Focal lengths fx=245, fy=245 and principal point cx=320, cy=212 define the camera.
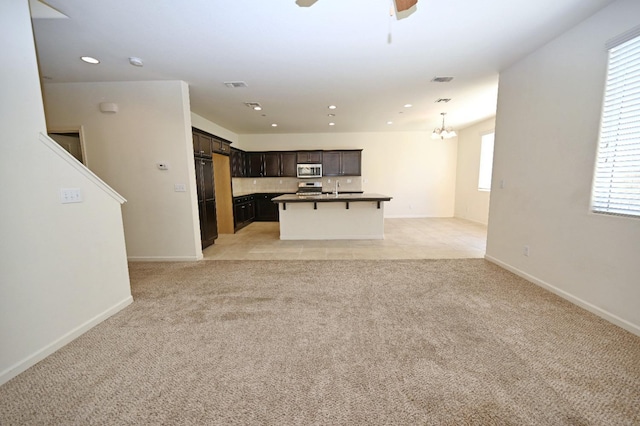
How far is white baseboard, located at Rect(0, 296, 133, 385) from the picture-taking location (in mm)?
1586

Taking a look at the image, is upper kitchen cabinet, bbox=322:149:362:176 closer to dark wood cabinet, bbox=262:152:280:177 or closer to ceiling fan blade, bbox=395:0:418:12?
dark wood cabinet, bbox=262:152:280:177

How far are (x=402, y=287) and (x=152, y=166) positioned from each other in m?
3.90

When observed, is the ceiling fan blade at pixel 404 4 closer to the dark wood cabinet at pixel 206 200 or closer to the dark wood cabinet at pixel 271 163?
the dark wood cabinet at pixel 206 200

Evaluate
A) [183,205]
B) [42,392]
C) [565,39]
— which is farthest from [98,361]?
[565,39]

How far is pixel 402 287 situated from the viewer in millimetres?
2807

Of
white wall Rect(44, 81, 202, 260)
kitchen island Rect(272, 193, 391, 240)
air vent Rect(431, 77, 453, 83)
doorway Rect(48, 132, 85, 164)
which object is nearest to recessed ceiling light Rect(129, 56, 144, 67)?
white wall Rect(44, 81, 202, 260)

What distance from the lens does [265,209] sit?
738 cm

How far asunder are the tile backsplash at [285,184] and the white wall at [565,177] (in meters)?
4.39

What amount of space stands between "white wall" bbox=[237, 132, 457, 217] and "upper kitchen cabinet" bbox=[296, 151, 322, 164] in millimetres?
386

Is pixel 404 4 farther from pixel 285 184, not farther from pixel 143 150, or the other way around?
pixel 285 184

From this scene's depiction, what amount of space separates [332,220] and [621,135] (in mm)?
3832

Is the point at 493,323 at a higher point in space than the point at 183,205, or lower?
lower

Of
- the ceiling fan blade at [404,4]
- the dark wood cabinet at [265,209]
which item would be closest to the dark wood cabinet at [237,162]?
the dark wood cabinet at [265,209]

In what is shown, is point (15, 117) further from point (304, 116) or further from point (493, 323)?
point (304, 116)
